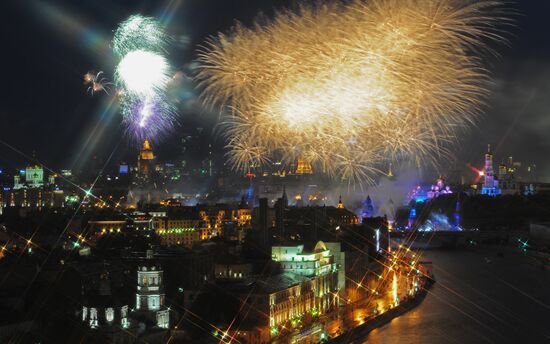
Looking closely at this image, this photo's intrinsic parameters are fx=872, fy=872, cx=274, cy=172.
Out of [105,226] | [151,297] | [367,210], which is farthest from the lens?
[367,210]

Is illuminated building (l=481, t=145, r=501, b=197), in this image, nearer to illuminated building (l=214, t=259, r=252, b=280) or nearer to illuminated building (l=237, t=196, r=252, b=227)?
illuminated building (l=237, t=196, r=252, b=227)

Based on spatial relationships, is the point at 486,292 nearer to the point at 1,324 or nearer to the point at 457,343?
the point at 457,343

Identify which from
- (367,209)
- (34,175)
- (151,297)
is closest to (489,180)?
(367,209)

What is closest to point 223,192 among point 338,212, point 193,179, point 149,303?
point 193,179

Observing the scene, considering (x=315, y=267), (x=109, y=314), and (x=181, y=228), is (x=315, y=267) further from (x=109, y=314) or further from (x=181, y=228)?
(x=181, y=228)

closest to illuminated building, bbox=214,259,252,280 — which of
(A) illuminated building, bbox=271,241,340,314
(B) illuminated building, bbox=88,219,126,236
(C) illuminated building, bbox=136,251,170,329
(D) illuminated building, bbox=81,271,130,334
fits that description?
(A) illuminated building, bbox=271,241,340,314

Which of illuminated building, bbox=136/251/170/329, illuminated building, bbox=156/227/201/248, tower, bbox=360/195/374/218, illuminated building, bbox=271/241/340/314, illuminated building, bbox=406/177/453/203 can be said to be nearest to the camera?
illuminated building, bbox=136/251/170/329
